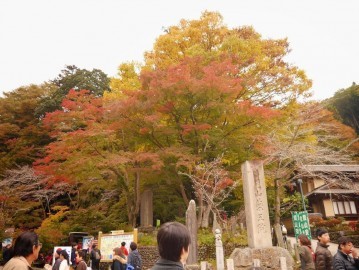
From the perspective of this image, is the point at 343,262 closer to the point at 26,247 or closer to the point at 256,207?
the point at 26,247

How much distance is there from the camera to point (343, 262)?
413 cm

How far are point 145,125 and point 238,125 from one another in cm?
476

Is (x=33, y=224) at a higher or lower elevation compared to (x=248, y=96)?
lower

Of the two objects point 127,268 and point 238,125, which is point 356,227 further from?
point 127,268

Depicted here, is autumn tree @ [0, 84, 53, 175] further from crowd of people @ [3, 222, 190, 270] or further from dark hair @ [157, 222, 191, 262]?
dark hair @ [157, 222, 191, 262]

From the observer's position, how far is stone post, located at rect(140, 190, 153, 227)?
19.4 m

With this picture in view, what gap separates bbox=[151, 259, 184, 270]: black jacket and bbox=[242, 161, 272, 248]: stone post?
9048 millimetres

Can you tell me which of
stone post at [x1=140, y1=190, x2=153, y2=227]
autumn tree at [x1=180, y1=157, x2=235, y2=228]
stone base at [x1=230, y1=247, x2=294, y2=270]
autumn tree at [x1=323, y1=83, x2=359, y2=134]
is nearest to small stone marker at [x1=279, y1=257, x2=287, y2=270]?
stone base at [x1=230, y1=247, x2=294, y2=270]

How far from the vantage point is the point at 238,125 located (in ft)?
50.3

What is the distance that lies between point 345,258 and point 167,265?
340 centimetres

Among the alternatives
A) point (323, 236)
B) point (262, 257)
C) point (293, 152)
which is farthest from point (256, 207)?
point (323, 236)

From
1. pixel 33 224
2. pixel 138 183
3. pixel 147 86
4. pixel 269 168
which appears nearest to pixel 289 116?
pixel 269 168

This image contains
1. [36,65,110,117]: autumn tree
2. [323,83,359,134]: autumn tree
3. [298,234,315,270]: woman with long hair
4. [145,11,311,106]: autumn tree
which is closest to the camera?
[298,234,315,270]: woman with long hair

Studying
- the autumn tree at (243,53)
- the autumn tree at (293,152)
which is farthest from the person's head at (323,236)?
the autumn tree at (243,53)
